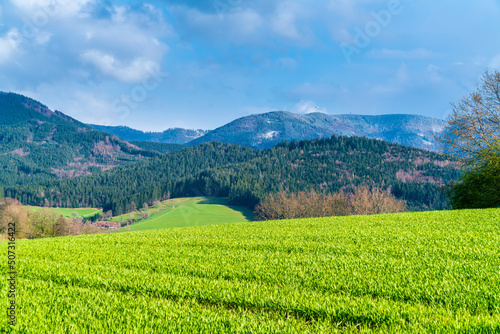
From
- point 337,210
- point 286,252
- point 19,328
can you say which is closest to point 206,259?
point 286,252

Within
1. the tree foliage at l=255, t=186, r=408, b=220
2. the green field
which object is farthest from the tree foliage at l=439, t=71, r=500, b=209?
the tree foliage at l=255, t=186, r=408, b=220

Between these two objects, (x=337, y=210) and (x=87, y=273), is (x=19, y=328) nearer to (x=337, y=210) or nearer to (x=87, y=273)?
(x=87, y=273)

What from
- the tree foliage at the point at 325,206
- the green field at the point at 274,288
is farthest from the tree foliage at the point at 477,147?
the tree foliage at the point at 325,206

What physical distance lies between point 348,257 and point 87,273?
975cm

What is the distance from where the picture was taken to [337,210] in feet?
345

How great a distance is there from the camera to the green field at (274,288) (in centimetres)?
651

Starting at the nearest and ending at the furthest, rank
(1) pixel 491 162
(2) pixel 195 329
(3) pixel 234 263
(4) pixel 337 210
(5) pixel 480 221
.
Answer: (2) pixel 195 329 → (3) pixel 234 263 → (5) pixel 480 221 → (1) pixel 491 162 → (4) pixel 337 210

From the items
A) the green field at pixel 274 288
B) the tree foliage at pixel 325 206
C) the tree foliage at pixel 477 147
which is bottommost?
the tree foliage at pixel 325 206

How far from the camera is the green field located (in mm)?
6512

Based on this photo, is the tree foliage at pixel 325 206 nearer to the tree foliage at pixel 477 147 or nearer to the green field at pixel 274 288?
the tree foliage at pixel 477 147

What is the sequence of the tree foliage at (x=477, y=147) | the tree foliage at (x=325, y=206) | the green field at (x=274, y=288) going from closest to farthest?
the green field at (x=274, y=288)
the tree foliage at (x=477, y=147)
the tree foliage at (x=325, y=206)

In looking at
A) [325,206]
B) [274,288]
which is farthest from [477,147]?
[325,206]

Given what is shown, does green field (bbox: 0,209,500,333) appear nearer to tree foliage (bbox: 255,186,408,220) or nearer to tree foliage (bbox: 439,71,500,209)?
tree foliage (bbox: 439,71,500,209)

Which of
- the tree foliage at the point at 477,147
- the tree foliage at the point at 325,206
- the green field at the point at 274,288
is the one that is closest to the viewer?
the green field at the point at 274,288
